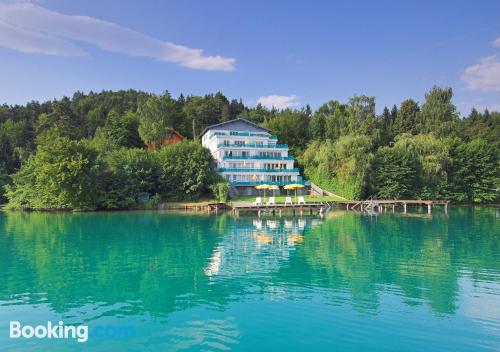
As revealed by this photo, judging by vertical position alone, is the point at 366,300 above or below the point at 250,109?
below

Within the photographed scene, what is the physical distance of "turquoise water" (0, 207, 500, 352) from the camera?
10.3m

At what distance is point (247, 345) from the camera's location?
9844 millimetres

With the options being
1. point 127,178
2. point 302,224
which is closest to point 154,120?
point 127,178

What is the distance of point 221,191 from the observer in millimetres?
53031

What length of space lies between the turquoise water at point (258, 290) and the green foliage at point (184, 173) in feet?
86.5

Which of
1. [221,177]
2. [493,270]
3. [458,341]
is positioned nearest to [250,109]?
[221,177]

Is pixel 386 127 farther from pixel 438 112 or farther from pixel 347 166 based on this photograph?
pixel 347 166

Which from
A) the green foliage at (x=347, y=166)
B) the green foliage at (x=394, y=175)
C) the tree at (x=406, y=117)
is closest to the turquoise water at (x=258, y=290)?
the green foliage at (x=347, y=166)

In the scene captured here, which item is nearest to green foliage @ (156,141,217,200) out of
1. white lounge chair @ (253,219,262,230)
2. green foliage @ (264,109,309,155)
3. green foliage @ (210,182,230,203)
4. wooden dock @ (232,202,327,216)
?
green foliage @ (210,182,230,203)

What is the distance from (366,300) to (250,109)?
90.4 m

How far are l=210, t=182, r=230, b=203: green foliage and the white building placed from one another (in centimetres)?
611

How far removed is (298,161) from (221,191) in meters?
19.2

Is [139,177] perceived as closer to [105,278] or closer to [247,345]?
[105,278]

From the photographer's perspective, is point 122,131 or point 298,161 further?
point 122,131
